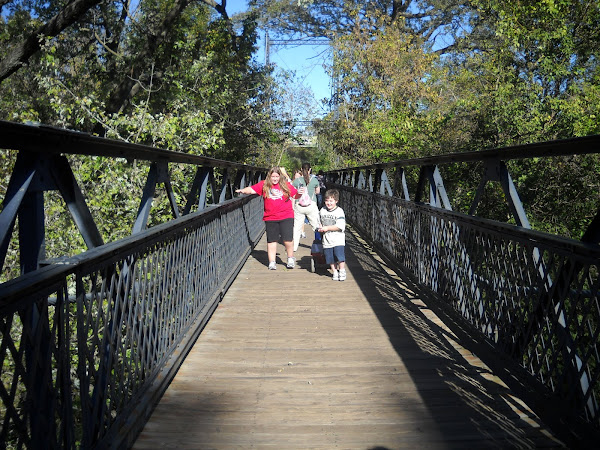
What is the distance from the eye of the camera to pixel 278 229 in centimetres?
738

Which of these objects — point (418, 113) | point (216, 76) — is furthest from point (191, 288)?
point (418, 113)

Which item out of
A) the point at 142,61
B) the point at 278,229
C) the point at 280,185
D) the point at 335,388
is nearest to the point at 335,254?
the point at 278,229

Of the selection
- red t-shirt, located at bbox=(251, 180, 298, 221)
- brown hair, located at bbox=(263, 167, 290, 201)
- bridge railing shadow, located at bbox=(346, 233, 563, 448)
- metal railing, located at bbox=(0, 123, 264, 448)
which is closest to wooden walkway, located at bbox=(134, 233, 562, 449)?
bridge railing shadow, located at bbox=(346, 233, 563, 448)

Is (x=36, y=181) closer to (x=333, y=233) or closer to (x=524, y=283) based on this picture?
(x=524, y=283)

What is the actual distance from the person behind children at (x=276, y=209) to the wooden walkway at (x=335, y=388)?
2075 mm

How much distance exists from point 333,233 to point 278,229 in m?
1.11

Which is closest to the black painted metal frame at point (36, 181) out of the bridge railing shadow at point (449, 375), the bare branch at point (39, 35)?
the bridge railing shadow at point (449, 375)

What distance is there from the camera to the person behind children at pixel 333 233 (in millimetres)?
6445

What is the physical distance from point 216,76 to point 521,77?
8151 mm

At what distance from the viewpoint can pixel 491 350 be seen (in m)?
3.38

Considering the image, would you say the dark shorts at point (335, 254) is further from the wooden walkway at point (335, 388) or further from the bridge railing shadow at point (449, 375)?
the wooden walkway at point (335, 388)

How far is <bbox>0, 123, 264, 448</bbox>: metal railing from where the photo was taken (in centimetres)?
171

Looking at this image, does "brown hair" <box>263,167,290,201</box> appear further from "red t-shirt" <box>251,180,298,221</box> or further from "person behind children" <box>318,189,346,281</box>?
"person behind children" <box>318,189,346,281</box>

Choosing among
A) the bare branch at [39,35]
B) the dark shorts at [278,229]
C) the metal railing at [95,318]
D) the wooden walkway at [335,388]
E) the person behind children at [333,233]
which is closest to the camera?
the metal railing at [95,318]
